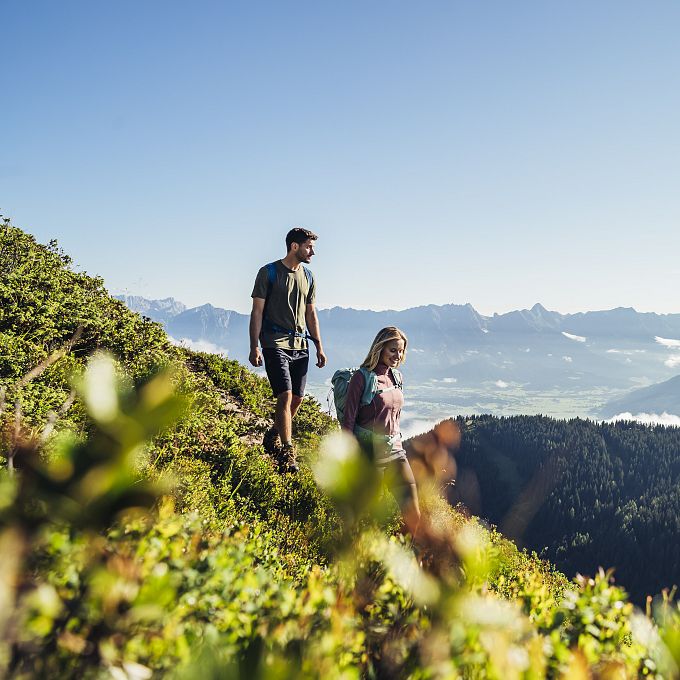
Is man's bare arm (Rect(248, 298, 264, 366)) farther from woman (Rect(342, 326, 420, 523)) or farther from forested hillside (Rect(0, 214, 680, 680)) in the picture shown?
forested hillside (Rect(0, 214, 680, 680))

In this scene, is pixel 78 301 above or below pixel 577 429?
above

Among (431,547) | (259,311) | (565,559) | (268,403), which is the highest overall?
(259,311)

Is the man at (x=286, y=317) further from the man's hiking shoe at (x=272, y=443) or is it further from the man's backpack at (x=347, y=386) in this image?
the man's backpack at (x=347, y=386)

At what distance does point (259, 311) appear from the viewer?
6613mm

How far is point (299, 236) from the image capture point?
659 centimetres

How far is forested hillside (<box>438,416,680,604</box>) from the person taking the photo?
387 feet

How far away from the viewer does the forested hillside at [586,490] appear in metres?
118

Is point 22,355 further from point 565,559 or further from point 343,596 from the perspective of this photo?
point 565,559

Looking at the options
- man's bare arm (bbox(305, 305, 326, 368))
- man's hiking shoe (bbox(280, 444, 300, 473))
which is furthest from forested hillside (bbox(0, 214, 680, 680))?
man's hiking shoe (bbox(280, 444, 300, 473))

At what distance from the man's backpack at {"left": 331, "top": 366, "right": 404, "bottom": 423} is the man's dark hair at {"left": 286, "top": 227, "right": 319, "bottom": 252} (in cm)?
191

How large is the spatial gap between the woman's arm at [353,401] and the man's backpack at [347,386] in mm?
42

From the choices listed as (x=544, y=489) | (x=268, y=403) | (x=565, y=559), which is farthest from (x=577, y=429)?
(x=268, y=403)

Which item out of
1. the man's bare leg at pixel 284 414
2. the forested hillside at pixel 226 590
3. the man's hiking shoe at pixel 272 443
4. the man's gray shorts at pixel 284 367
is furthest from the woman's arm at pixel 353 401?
the man's hiking shoe at pixel 272 443

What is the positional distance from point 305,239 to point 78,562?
18.4ft
